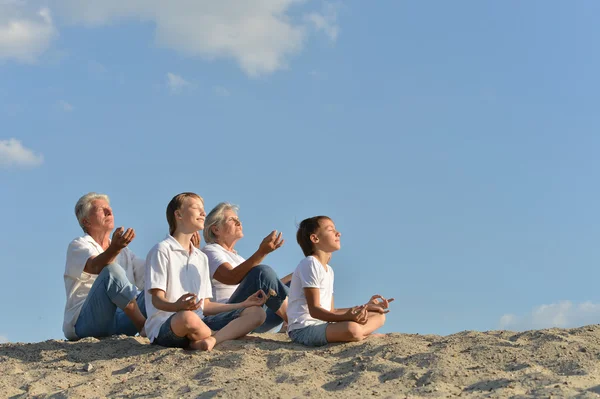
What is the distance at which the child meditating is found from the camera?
6742 millimetres

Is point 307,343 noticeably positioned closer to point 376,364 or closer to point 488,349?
point 376,364

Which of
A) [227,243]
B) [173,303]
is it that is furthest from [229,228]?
[173,303]

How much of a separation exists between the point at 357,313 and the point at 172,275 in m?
1.68

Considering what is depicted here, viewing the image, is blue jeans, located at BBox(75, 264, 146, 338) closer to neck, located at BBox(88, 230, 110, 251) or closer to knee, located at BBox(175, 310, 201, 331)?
neck, located at BBox(88, 230, 110, 251)

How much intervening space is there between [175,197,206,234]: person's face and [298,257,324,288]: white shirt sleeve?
40.3 inches

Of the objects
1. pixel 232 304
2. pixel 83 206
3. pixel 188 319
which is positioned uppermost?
pixel 83 206

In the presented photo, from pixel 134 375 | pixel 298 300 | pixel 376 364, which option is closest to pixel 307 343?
pixel 298 300

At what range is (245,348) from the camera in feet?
22.2

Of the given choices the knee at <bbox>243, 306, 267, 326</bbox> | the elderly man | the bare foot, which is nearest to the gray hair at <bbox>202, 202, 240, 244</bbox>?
the elderly man

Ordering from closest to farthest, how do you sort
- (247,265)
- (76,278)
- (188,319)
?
(188,319) < (247,265) < (76,278)

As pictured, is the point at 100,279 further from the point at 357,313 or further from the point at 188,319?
the point at 357,313

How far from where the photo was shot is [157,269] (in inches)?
259

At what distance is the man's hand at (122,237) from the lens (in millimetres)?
6769

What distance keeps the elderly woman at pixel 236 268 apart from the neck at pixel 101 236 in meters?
1.04
